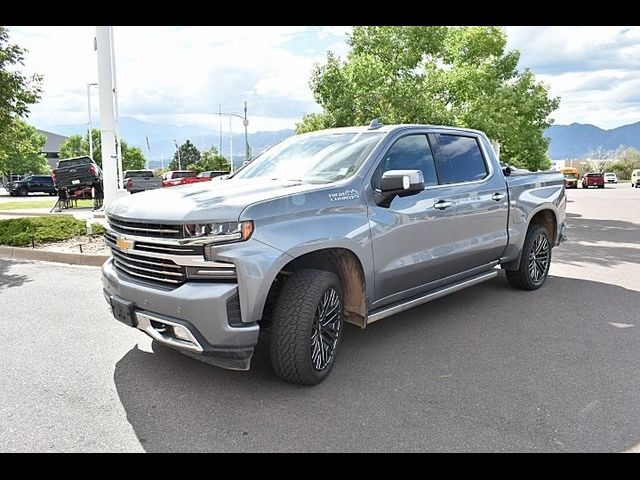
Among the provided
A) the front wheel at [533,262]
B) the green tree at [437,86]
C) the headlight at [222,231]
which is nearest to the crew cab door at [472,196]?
the front wheel at [533,262]

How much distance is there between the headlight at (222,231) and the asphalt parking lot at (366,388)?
1.10m

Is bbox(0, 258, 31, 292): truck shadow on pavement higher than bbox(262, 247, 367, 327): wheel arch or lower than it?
lower

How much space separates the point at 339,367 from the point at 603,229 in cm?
1211

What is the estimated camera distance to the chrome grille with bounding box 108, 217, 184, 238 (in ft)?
10.6

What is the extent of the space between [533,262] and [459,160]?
1915mm

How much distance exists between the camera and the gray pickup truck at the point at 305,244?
10.4ft

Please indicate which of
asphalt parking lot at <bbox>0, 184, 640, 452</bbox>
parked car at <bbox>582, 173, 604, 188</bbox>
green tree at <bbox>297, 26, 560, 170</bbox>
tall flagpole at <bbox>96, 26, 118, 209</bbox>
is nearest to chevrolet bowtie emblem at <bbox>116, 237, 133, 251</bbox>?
asphalt parking lot at <bbox>0, 184, 640, 452</bbox>

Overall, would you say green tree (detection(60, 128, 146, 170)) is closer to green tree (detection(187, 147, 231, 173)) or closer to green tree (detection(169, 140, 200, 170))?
green tree (detection(169, 140, 200, 170))

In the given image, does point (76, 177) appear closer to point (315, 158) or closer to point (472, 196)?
point (315, 158)

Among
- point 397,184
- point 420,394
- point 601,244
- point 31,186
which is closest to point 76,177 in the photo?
point 601,244

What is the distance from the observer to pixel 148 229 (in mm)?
3387

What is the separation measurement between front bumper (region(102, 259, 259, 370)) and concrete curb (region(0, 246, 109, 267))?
5134mm

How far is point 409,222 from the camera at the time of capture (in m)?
4.26
